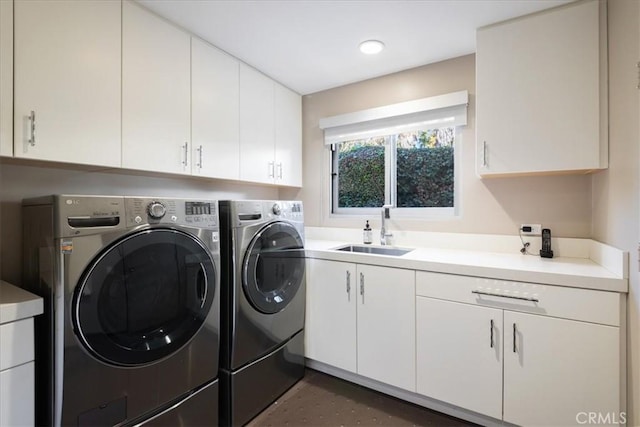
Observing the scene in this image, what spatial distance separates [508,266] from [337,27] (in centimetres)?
164

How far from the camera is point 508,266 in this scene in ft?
4.97

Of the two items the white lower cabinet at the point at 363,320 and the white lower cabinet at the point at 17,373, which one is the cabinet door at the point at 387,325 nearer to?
the white lower cabinet at the point at 363,320

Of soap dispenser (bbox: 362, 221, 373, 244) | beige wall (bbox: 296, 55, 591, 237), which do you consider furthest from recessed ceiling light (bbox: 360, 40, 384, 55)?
soap dispenser (bbox: 362, 221, 373, 244)

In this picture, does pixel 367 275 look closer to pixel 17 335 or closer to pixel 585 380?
pixel 585 380

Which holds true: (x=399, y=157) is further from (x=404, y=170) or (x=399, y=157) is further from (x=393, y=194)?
(x=393, y=194)

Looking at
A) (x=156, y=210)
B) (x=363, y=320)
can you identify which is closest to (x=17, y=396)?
(x=156, y=210)

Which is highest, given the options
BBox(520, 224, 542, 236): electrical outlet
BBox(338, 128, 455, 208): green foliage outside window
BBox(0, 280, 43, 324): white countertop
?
BBox(338, 128, 455, 208): green foliage outside window

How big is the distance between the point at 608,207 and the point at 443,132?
1105 millimetres

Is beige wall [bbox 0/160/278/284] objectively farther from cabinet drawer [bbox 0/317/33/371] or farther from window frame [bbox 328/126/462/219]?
window frame [bbox 328/126/462/219]

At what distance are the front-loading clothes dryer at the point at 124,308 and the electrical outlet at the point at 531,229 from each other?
188 centimetres

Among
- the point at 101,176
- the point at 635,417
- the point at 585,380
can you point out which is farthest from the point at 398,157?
the point at 101,176

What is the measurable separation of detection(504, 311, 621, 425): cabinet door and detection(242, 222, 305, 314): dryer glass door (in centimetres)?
124

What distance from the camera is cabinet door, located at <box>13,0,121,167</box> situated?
1200 millimetres

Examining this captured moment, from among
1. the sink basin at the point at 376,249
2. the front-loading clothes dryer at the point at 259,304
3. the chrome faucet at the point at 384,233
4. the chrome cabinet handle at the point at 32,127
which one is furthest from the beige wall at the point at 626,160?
the chrome cabinet handle at the point at 32,127
